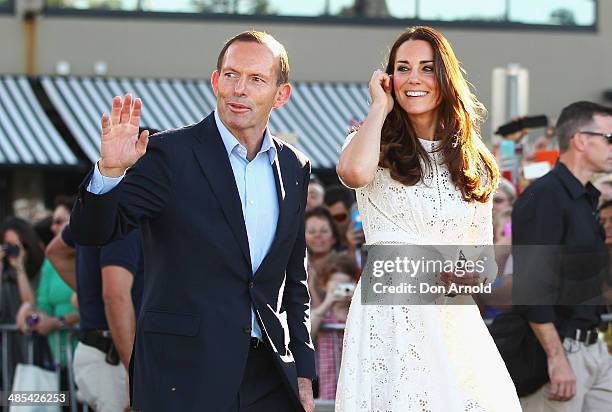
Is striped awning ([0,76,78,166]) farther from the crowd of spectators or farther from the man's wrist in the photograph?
the man's wrist

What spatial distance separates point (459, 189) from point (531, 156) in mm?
4792

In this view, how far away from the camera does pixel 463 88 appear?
16.9 feet

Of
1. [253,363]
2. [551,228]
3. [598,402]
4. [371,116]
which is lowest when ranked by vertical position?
[598,402]

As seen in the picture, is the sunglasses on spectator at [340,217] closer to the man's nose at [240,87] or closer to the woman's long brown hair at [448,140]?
the woman's long brown hair at [448,140]

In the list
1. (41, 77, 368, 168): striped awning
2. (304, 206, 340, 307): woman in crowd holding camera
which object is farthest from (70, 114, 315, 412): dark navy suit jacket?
(41, 77, 368, 168): striped awning

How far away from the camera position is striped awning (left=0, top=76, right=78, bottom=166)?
688 inches

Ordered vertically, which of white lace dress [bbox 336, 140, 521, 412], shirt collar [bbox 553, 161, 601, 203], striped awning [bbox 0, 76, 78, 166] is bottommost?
white lace dress [bbox 336, 140, 521, 412]

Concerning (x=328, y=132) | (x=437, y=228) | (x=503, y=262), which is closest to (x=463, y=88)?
(x=437, y=228)

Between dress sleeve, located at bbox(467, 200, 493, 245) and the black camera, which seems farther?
the black camera

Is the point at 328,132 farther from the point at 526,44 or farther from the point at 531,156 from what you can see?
the point at 531,156

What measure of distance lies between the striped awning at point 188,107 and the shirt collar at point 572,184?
1129cm

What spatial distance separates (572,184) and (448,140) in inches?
74.0

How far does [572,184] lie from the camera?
6762 mm

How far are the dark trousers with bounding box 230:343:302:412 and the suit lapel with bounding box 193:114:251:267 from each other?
0.38 meters
